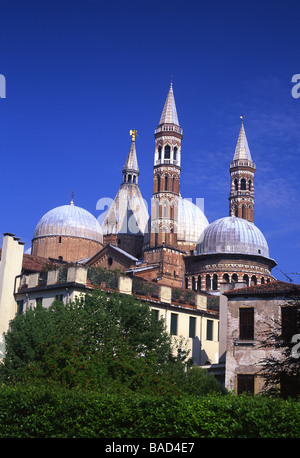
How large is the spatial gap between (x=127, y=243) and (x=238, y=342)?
41.2m

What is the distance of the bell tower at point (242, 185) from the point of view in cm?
6738

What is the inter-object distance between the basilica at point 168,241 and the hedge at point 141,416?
115 feet

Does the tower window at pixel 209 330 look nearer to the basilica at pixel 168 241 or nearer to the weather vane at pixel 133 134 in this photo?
the basilica at pixel 168 241

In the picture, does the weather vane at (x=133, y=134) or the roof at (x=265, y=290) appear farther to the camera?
the weather vane at (x=133, y=134)

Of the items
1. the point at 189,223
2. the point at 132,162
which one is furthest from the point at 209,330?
the point at 132,162

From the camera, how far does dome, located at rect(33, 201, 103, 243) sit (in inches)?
2307

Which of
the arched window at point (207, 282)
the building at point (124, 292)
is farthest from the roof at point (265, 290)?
the arched window at point (207, 282)

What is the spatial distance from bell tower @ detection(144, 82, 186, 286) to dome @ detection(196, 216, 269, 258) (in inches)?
115

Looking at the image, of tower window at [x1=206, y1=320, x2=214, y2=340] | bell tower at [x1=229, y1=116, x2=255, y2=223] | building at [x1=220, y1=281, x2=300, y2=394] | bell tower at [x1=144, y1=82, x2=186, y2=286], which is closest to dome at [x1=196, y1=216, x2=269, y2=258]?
bell tower at [x1=144, y1=82, x2=186, y2=286]

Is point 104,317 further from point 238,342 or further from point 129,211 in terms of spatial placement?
point 129,211

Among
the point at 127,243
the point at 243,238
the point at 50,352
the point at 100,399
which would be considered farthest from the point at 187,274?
the point at 100,399

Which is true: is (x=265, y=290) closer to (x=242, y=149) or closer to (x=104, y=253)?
(x=104, y=253)

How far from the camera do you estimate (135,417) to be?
12.2 meters

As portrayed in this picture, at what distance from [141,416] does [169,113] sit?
48325 mm
